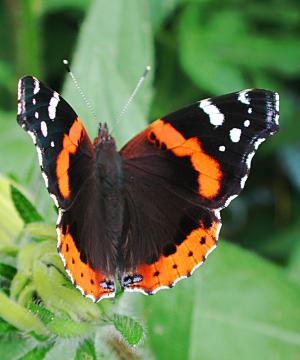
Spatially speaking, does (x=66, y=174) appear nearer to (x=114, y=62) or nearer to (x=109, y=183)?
(x=109, y=183)

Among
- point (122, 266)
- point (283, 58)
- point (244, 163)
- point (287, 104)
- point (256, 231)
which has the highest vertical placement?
point (244, 163)

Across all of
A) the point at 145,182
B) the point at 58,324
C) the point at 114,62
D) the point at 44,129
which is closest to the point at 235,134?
the point at 145,182

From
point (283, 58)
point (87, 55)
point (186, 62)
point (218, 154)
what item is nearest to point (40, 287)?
point (218, 154)

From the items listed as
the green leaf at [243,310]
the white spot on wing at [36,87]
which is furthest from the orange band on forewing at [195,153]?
the green leaf at [243,310]

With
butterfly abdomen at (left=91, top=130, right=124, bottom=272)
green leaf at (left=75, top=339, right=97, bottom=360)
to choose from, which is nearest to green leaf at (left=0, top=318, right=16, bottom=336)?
green leaf at (left=75, top=339, right=97, bottom=360)

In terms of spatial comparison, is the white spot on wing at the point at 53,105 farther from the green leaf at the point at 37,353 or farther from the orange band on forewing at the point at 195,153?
the green leaf at the point at 37,353

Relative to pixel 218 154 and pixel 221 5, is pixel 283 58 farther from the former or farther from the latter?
pixel 218 154
